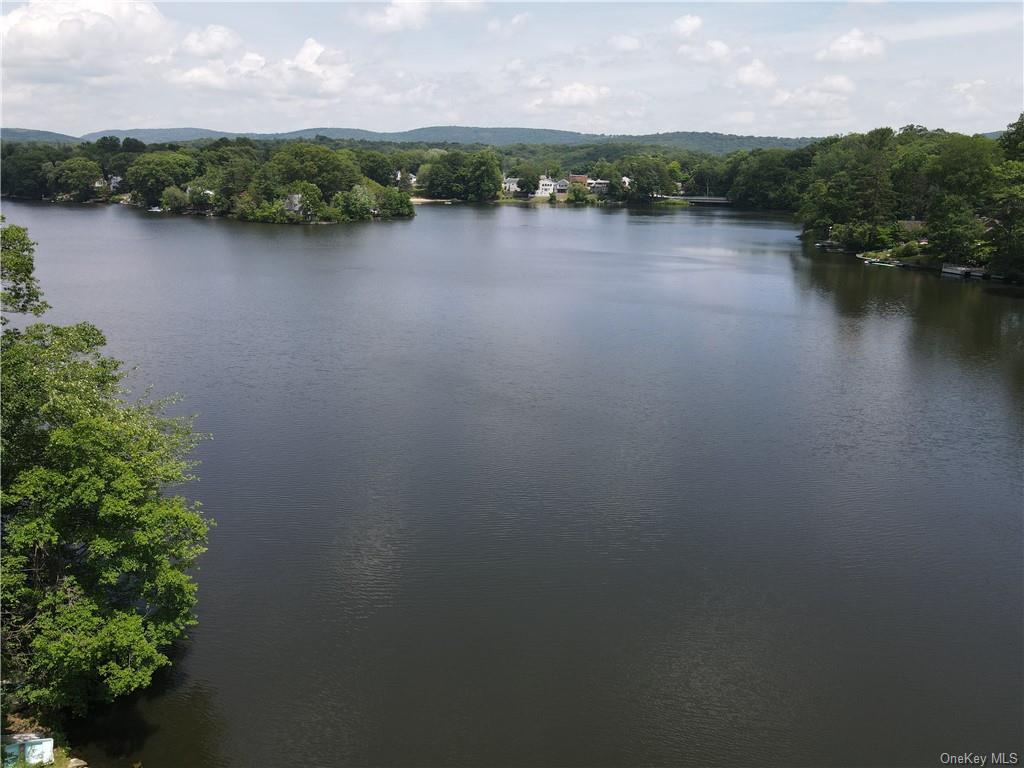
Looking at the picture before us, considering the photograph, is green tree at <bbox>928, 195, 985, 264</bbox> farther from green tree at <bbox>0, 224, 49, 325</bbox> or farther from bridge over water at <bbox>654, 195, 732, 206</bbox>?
bridge over water at <bbox>654, 195, 732, 206</bbox>

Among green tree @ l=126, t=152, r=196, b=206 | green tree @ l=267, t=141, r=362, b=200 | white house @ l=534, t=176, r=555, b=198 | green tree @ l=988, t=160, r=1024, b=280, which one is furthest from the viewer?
white house @ l=534, t=176, r=555, b=198

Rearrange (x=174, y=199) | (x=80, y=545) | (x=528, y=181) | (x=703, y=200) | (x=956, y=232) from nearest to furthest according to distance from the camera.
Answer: (x=80, y=545)
(x=956, y=232)
(x=174, y=199)
(x=703, y=200)
(x=528, y=181)

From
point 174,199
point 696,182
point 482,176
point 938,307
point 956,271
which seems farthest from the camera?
point 696,182

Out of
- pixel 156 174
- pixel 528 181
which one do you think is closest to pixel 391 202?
pixel 156 174

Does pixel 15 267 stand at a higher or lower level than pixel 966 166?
lower

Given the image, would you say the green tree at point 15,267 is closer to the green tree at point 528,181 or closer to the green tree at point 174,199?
the green tree at point 174,199

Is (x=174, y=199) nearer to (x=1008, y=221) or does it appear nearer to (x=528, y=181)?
(x=528, y=181)

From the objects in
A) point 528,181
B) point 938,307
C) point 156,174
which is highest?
point 528,181

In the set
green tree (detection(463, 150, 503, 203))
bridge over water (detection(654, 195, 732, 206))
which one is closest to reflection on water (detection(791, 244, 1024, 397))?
green tree (detection(463, 150, 503, 203))
